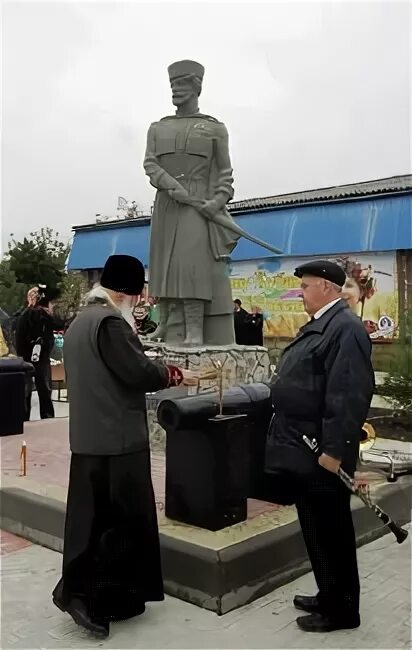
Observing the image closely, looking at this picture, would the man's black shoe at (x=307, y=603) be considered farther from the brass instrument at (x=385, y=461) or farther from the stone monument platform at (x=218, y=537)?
the brass instrument at (x=385, y=461)

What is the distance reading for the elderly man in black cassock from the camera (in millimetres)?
3020

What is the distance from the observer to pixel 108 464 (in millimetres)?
3051

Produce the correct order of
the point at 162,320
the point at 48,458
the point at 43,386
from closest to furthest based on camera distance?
the point at 48,458 < the point at 162,320 < the point at 43,386

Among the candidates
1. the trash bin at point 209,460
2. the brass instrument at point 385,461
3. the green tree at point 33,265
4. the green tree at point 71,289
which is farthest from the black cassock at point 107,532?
the green tree at point 33,265

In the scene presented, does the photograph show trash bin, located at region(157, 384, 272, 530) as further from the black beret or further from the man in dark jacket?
the black beret

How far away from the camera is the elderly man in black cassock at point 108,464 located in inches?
119

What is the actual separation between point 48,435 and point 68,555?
12.3ft

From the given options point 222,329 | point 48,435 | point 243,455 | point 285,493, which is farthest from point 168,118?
point 285,493

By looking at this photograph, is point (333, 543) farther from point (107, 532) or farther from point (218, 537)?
point (107, 532)

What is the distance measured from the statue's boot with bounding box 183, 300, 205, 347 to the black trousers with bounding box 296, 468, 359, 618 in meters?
3.23

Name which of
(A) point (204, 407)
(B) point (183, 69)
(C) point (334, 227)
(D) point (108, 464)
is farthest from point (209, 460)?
(C) point (334, 227)

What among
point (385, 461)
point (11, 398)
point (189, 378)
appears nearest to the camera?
point (189, 378)

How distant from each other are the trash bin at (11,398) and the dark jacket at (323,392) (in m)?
4.28

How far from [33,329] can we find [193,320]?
286cm
